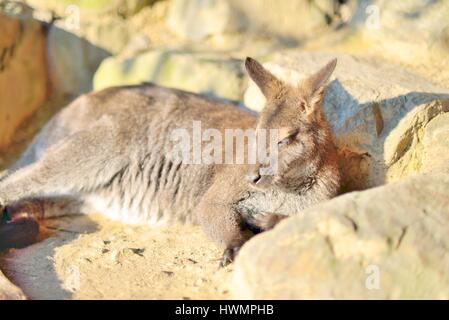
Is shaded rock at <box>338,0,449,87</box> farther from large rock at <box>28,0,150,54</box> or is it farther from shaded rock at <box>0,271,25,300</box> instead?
shaded rock at <box>0,271,25,300</box>

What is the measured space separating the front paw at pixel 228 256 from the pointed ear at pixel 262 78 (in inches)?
47.6

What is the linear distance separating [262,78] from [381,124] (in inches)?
44.2

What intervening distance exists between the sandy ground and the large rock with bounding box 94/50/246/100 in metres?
1.81

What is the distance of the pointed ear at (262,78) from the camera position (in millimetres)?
5047

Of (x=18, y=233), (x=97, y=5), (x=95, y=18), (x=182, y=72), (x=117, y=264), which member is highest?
(x=97, y=5)

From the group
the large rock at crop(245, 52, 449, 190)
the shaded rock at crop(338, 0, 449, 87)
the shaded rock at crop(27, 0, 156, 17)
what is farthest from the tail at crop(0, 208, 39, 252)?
the shaded rock at crop(338, 0, 449, 87)

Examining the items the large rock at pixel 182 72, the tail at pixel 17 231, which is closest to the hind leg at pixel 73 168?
the tail at pixel 17 231

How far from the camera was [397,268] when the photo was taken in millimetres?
3635

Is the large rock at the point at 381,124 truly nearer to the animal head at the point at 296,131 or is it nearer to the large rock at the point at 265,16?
the animal head at the point at 296,131

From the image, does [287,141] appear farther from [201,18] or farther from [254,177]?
[201,18]

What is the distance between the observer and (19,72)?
741 cm

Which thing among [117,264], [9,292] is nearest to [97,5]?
[117,264]

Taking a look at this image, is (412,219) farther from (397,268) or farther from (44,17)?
(44,17)
